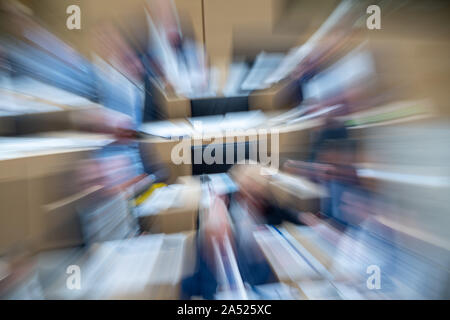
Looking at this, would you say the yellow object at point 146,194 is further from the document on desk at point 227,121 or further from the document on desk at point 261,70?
the document on desk at point 261,70

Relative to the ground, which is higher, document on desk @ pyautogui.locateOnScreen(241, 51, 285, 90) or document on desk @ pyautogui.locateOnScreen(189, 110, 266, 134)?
document on desk @ pyautogui.locateOnScreen(241, 51, 285, 90)

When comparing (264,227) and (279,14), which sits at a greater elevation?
(279,14)

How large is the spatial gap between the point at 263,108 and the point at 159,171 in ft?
1.69

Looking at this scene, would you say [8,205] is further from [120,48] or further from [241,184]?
[241,184]

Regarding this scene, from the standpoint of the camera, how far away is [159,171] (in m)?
0.63

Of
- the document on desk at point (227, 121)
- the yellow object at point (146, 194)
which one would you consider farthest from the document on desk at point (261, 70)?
the yellow object at point (146, 194)

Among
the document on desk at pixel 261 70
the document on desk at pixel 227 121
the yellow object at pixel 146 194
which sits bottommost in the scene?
the yellow object at pixel 146 194

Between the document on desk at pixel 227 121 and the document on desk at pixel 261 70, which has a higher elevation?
the document on desk at pixel 261 70
